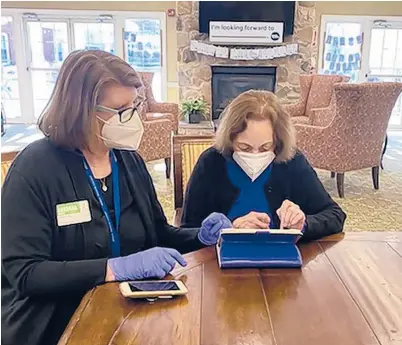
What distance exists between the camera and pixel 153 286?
1.12 m

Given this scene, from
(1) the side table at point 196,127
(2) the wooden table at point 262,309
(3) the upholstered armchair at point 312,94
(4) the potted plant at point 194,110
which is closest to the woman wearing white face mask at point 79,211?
Result: (2) the wooden table at point 262,309

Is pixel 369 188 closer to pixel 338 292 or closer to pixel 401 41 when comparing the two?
pixel 338 292

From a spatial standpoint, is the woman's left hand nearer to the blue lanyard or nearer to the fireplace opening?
the blue lanyard

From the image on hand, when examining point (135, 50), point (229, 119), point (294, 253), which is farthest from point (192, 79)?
point (294, 253)

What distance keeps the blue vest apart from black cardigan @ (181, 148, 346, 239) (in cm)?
2

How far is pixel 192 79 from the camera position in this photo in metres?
6.71

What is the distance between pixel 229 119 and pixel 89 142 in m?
0.53

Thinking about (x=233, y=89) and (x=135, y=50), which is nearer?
(x=233, y=89)

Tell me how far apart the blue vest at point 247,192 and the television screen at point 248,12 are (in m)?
5.17

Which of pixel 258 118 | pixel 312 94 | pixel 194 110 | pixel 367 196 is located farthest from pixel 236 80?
pixel 258 118

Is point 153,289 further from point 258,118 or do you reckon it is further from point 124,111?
point 258,118

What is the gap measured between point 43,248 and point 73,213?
12 cm

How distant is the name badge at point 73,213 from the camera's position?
128 cm

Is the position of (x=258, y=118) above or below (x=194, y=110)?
above
